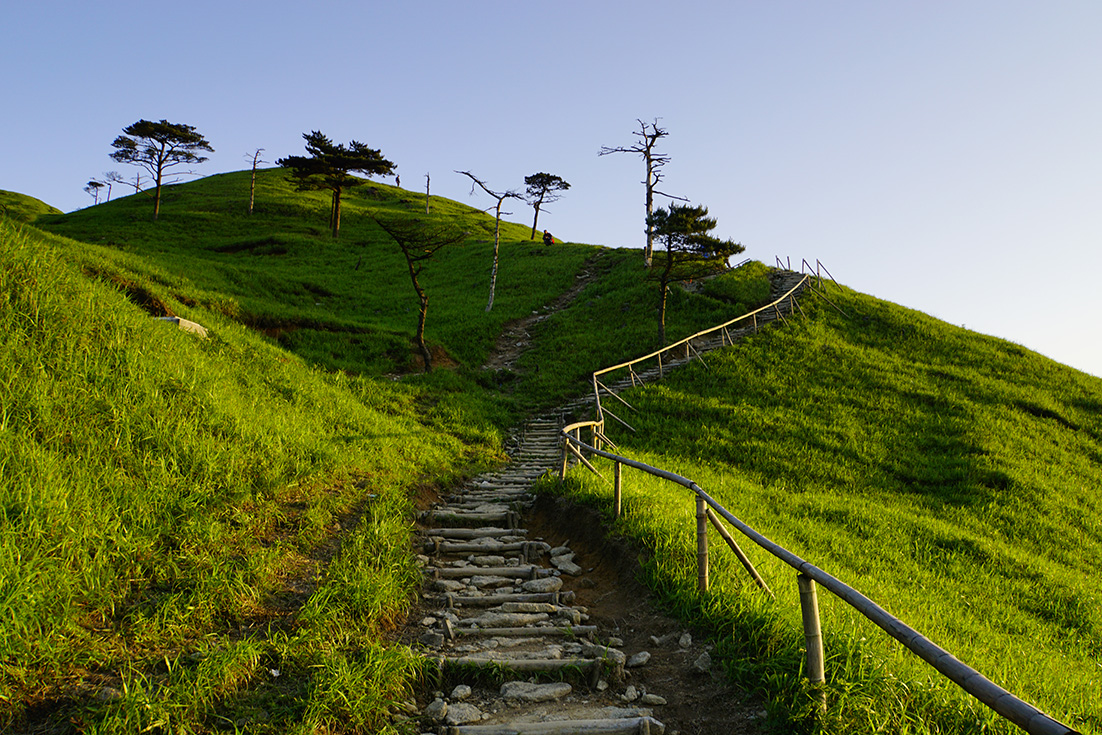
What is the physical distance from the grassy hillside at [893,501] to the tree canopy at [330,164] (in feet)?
128

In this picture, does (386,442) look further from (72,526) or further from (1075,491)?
(1075,491)

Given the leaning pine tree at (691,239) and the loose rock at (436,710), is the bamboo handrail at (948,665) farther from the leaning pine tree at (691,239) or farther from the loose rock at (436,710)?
the leaning pine tree at (691,239)

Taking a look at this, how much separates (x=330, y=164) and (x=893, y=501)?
158 ft

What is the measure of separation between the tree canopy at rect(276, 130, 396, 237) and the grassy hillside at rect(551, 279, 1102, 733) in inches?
1533

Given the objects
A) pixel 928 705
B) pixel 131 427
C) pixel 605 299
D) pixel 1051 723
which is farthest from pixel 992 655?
pixel 605 299

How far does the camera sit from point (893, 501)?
13.8 m

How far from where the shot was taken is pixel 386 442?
447 inches

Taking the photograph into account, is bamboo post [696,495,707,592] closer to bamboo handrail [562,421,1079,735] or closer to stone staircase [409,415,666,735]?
stone staircase [409,415,666,735]

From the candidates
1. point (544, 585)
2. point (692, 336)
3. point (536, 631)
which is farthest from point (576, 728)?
point (692, 336)

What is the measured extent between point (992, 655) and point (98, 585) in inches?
335

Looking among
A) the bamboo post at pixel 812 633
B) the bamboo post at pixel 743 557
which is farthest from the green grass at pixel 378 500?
the bamboo post at pixel 743 557

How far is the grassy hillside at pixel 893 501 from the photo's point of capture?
4.70 meters

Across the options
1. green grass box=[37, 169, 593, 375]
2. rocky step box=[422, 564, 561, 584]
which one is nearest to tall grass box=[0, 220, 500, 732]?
rocky step box=[422, 564, 561, 584]

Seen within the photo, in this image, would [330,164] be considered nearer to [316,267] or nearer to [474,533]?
[316,267]
